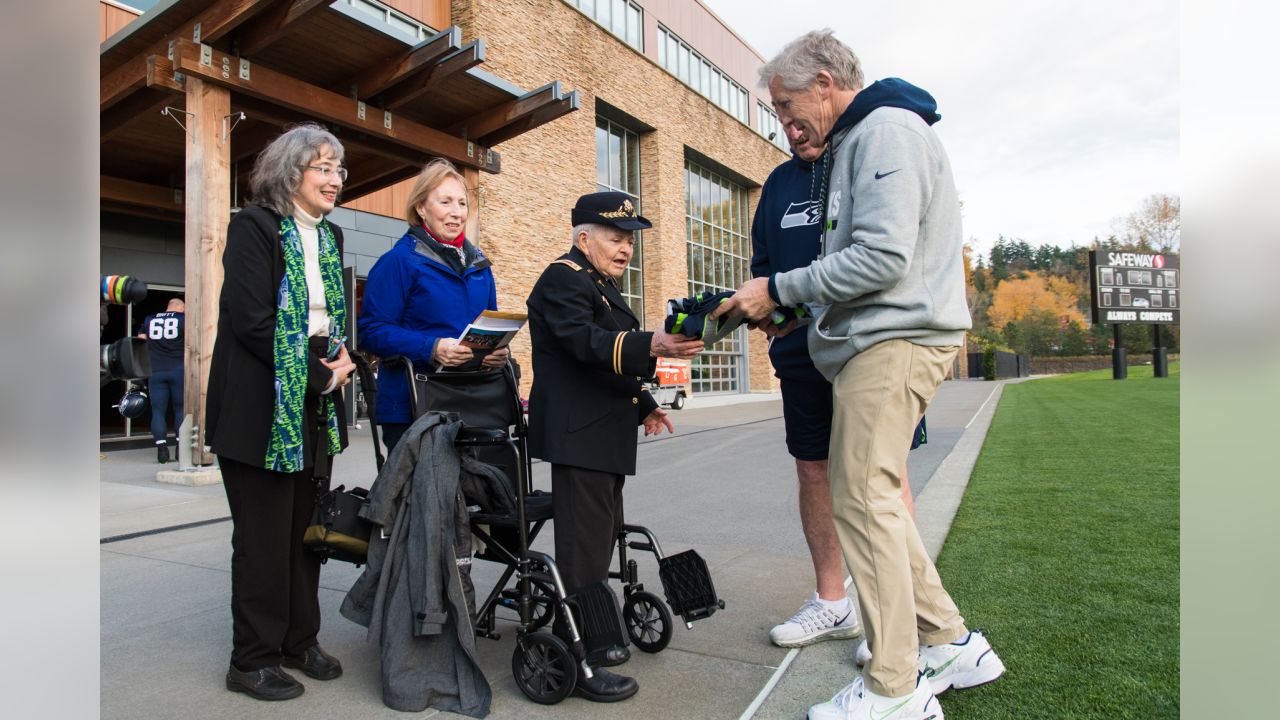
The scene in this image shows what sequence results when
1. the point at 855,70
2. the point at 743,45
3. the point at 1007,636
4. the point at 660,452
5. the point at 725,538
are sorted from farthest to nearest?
the point at 743,45
the point at 660,452
the point at 725,538
the point at 1007,636
the point at 855,70

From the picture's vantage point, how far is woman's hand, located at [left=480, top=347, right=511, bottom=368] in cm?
328

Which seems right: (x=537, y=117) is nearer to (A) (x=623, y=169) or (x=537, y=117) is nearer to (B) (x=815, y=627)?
(B) (x=815, y=627)

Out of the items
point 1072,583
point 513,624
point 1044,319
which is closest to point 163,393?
point 513,624

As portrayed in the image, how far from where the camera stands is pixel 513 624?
3613mm

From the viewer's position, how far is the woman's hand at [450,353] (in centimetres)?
313

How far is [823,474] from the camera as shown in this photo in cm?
321

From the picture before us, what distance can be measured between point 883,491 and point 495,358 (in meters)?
1.67

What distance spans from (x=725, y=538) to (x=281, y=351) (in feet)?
11.0

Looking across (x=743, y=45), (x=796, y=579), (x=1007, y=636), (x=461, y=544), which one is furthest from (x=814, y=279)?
(x=743, y=45)

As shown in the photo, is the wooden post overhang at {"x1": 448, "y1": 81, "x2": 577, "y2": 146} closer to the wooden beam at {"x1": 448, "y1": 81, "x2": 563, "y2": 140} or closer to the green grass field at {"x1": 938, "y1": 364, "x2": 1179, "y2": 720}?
the wooden beam at {"x1": 448, "y1": 81, "x2": 563, "y2": 140}

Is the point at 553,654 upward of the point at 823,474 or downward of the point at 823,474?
downward

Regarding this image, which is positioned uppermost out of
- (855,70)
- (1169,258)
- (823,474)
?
(1169,258)

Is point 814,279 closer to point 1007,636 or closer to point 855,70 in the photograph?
point 855,70
